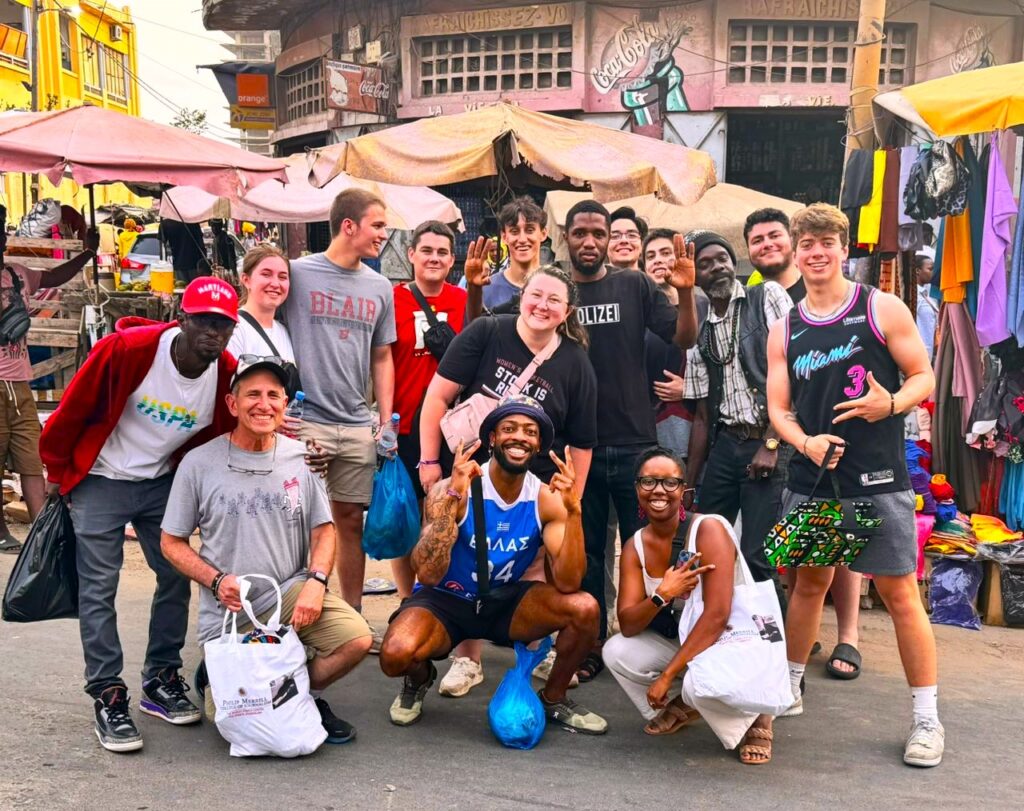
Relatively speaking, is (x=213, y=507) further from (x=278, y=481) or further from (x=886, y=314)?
(x=886, y=314)

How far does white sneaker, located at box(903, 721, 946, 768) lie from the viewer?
3.77 m

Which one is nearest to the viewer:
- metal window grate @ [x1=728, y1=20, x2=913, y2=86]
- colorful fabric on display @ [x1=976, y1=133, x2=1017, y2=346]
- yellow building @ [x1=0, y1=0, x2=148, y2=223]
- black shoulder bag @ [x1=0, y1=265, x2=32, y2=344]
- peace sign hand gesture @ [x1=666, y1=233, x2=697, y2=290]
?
peace sign hand gesture @ [x1=666, y1=233, x2=697, y2=290]

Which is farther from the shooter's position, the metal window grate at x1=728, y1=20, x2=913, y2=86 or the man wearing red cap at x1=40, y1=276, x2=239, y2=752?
the metal window grate at x1=728, y1=20, x2=913, y2=86

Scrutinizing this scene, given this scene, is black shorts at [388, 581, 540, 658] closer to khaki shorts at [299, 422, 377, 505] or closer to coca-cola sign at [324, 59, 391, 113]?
khaki shorts at [299, 422, 377, 505]

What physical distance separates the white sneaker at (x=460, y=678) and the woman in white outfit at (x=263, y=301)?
1.56 m

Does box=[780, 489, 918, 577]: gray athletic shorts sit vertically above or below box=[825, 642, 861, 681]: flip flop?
above

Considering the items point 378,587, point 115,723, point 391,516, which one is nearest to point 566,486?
point 391,516

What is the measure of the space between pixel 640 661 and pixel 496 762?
67cm

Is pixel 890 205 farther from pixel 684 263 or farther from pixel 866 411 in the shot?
pixel 866 411

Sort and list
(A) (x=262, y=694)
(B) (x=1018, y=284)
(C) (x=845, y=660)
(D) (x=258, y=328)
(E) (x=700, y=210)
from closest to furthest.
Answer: (A) (x=262, y=694) → (D) (x=258, y=328) → (C) (x=845, y=660) → (B) (x=1018, y=284) → (E) (x=700, y=210)

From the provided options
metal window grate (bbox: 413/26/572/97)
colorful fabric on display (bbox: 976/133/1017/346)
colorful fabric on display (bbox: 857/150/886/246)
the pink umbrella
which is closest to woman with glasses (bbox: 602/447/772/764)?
colorful fabric on display (bbox: 976/133/1017/346)

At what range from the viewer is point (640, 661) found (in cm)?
398

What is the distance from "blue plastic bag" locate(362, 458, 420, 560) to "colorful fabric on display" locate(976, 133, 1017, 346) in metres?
3.37

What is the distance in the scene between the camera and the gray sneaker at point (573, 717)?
4.05 metres
